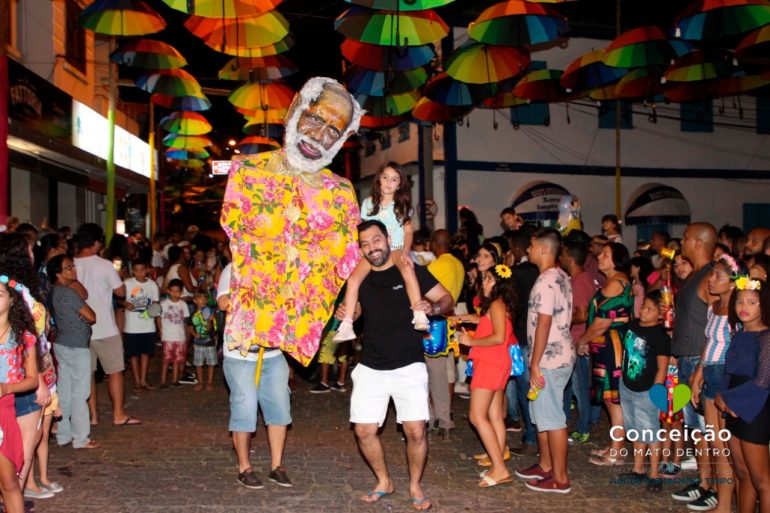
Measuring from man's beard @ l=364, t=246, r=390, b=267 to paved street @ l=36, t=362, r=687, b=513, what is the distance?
6.00 feet

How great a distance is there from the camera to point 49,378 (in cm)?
550

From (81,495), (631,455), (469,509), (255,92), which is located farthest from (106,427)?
(255,92)

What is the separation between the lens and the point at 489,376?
619cm

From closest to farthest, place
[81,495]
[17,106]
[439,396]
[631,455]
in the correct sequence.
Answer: [81,495]
[631,455]
[439,396]
[17,106]

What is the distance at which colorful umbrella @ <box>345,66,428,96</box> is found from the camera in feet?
46.7

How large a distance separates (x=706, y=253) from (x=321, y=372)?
5966 mm

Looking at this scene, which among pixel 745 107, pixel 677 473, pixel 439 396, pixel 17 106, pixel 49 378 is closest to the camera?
pixel 49 378

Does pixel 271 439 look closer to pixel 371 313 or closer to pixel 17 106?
pixel 371 313

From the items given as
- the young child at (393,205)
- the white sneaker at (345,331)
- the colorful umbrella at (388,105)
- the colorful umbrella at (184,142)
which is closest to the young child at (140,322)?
the young child at (393,205)

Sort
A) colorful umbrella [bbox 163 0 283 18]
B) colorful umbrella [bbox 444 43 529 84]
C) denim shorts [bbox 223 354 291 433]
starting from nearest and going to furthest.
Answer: denim shorts [bbox 223 354 291 433] < colorful umbrella [bbox 163 0 283 18] < colorful umbrella [bbox 444 43 529 84]

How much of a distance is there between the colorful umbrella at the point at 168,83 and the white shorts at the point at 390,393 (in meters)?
11.2

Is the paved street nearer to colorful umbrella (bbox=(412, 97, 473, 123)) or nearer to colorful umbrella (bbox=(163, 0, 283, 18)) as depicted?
colorful umbrella (bbox=(163, 0, 283, 18))

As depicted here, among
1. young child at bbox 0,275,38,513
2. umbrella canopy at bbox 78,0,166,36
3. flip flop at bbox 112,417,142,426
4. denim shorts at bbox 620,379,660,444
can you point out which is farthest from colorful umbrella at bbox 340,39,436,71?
young child at bbox 0,275,38,513

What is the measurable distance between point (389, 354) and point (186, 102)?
12.7 meters
